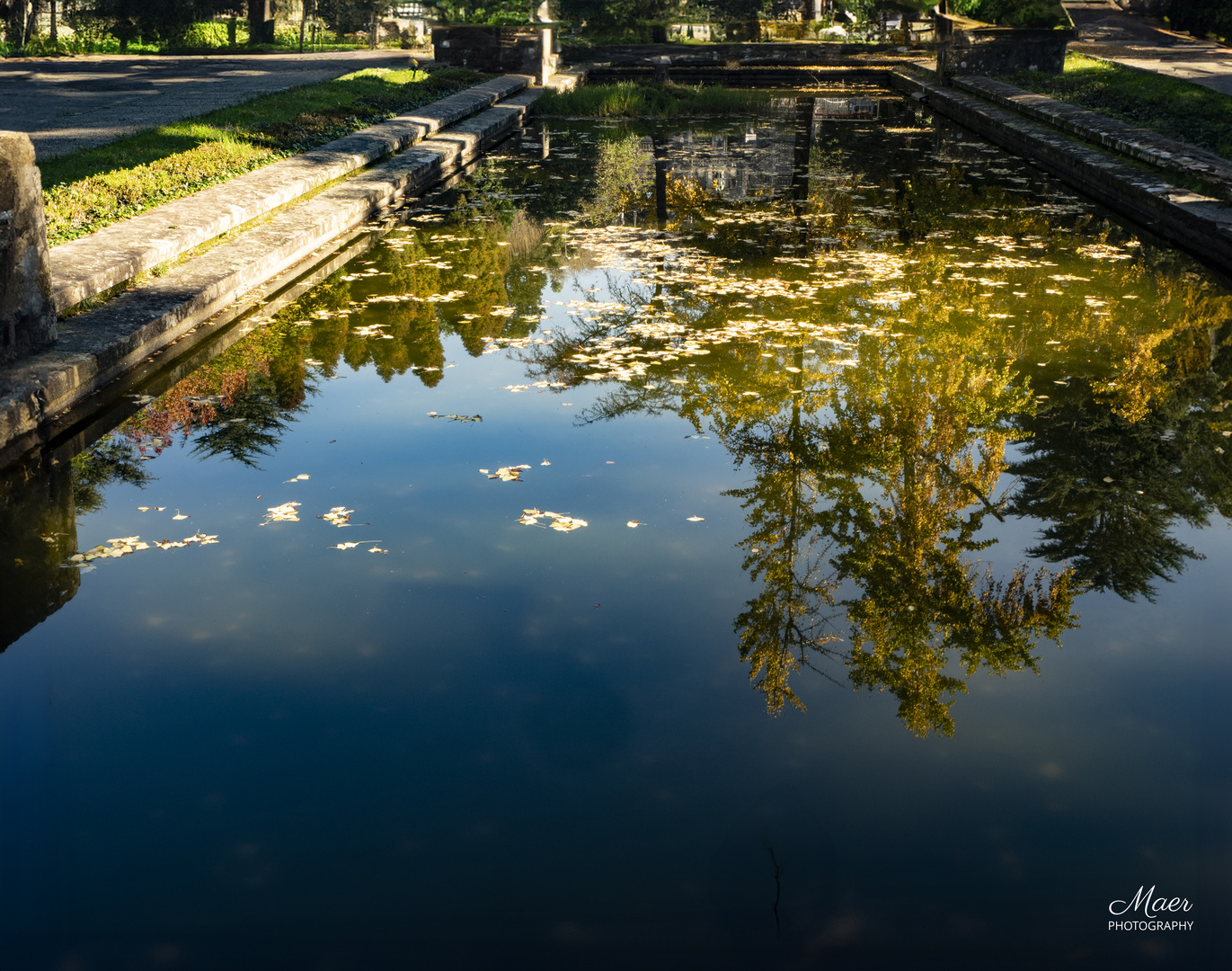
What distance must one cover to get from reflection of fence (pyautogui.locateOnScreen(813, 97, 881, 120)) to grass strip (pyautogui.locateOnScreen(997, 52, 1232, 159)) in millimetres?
2652

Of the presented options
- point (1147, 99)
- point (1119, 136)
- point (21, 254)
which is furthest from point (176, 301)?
point (1147, 99)

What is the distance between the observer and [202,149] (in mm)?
12273

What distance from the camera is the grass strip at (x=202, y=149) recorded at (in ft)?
30.2

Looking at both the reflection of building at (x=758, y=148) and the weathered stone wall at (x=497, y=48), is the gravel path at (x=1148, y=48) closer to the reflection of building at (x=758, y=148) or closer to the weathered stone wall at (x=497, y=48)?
the reflection of building at (x=758, y=148)

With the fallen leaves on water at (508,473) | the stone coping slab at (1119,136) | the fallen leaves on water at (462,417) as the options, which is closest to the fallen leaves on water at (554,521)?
the fallen leaves on water at (508,473)

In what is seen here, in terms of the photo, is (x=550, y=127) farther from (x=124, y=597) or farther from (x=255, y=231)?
(x=124, y=597)

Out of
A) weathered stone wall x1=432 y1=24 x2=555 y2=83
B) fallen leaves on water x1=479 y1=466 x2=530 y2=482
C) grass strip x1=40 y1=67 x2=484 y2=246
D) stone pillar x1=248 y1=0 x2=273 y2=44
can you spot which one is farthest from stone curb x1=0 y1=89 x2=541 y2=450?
stone pillar x1=248 y1=0 x2=273 y2=44

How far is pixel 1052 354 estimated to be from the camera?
6.75 metres

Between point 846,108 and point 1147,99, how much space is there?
6656mm

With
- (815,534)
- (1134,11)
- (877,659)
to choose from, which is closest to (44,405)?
(815,534)

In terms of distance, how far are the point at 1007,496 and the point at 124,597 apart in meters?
3.83

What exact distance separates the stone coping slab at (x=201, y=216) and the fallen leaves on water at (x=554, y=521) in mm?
3355

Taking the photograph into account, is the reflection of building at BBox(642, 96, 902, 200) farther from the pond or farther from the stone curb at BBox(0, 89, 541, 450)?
the pond

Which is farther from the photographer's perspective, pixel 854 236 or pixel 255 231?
pixel 854 236
